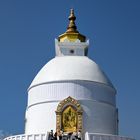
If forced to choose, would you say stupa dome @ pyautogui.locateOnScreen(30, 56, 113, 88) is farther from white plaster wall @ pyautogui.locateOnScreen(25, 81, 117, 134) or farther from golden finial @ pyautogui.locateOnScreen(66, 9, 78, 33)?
golden finial @ pyautogui.locateOnScreen(66, 9, 78, 33)

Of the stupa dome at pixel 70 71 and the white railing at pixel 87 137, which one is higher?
the stupa dome at pixel 70 71

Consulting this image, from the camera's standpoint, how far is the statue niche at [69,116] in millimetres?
32000

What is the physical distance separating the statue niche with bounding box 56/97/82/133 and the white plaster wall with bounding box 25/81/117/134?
0.38 metres

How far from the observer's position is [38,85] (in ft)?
112

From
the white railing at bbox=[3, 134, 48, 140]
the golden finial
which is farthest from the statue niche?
the golden finial

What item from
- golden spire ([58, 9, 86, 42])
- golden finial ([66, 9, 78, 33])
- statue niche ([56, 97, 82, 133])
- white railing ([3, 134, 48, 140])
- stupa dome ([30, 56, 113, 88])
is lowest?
white railing ([3, 134, 48, 140])

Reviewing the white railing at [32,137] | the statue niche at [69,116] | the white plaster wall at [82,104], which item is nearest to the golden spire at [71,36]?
the white plaster wall at [82,104]

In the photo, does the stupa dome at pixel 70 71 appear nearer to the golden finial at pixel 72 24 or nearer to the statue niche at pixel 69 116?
the statue niche at pixel 69 116

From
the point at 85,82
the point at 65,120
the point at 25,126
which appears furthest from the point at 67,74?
the point at 25,126

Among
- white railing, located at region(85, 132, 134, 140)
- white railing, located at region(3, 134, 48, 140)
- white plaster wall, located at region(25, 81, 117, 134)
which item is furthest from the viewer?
white plaster wall, located at region(25, 81, 117, 134)

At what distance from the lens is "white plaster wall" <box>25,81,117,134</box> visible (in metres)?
32.4

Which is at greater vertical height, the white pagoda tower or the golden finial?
the golden finial

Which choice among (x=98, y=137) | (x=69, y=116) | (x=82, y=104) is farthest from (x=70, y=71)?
(x=98, y=137)

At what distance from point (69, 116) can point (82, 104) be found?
1328 mm
